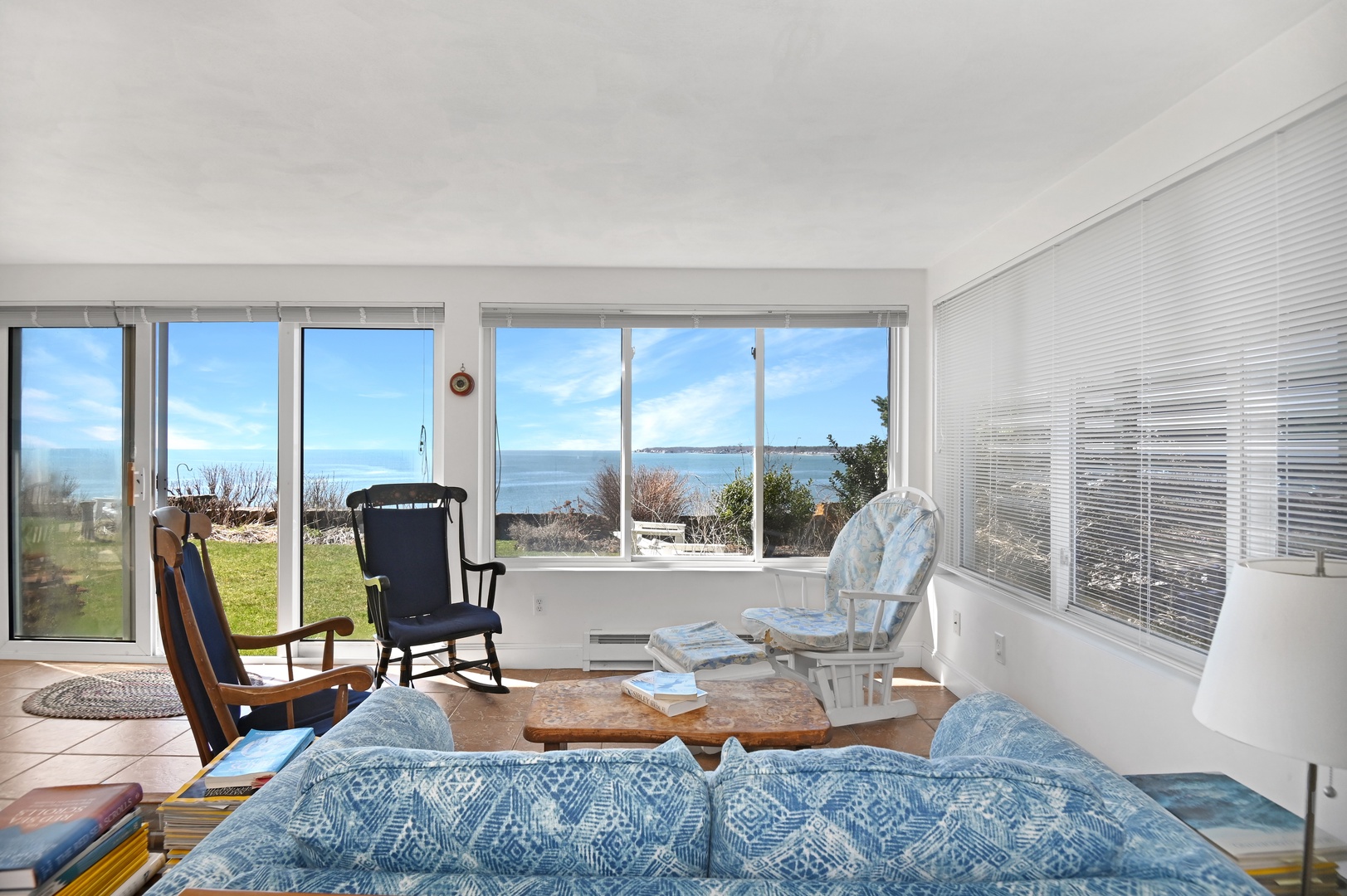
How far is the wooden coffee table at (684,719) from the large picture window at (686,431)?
202cm

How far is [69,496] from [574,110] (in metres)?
4.36

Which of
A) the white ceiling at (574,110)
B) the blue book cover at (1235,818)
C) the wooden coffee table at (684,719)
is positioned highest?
the white ceiling at (574,110)

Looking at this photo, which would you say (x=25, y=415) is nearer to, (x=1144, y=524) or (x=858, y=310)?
(x=858, y=310)

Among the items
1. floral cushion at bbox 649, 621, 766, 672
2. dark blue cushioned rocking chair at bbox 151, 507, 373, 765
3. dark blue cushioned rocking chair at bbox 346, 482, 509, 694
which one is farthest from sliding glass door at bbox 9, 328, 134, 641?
floral cushion at bbox 649, 621, 766, 672

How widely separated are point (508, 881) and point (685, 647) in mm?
2598

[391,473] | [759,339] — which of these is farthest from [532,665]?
[759,339]

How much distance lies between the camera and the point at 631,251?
4293 mm

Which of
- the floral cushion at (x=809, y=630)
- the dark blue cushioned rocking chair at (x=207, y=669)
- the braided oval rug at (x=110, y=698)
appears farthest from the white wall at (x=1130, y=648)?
the braided oval rug at (x=110, y=698)

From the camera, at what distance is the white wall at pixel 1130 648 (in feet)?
6.50

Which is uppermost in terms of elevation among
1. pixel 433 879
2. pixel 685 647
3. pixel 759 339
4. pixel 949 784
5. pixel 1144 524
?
pixel 759 339

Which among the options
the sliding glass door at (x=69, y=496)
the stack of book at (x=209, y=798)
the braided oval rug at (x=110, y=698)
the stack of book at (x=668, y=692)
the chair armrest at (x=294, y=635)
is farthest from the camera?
the sliding glass door at (x=69, y=496)

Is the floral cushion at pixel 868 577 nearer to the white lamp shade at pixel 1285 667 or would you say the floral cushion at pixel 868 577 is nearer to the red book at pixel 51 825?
the white lamp shade at pixel 1285 667

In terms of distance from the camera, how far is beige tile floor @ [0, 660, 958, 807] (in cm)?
319

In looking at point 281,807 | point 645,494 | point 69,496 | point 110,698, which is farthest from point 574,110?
point 69,496
